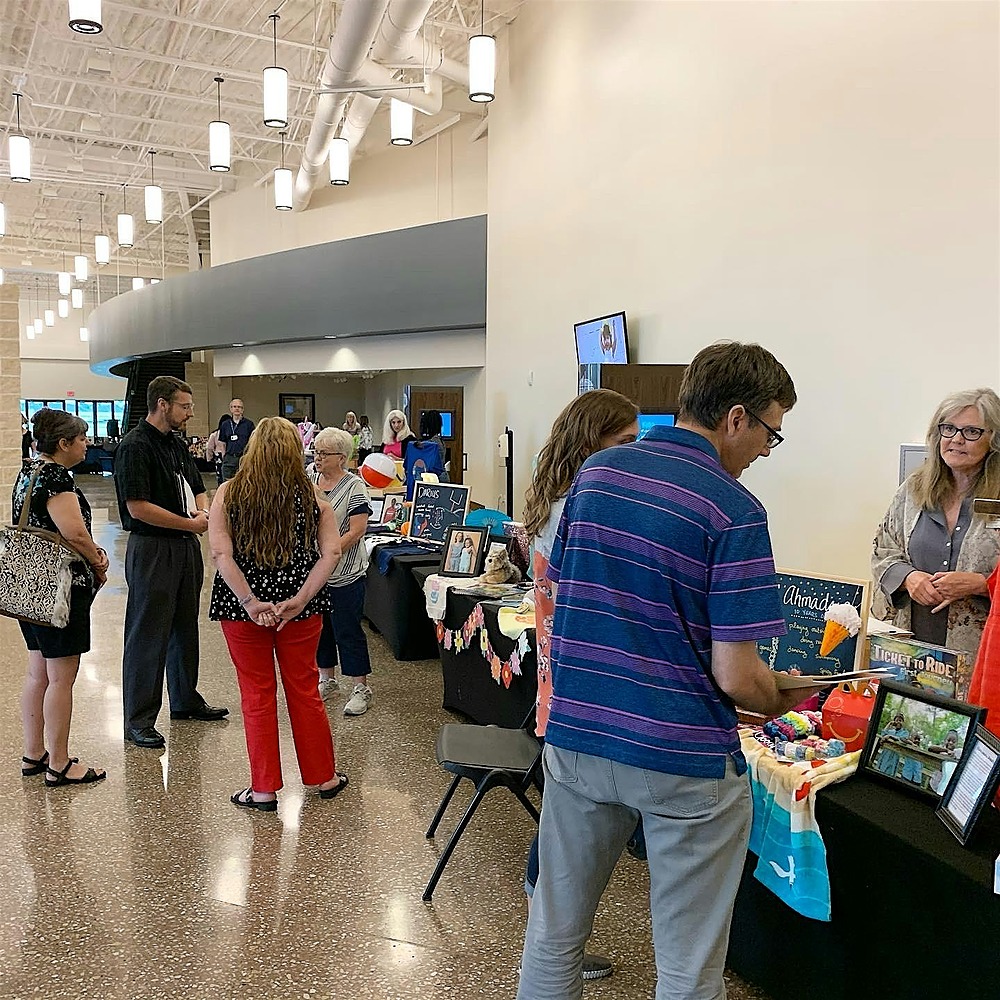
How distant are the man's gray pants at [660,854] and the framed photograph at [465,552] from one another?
2997 mm

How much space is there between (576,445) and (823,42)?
304cm

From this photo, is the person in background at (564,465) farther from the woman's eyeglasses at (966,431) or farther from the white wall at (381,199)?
the white wall at (381,199)

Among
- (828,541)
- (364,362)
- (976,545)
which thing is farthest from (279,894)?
(364,362)

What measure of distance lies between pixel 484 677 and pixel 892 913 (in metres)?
2.46

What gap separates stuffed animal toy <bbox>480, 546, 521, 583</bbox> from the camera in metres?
4.51

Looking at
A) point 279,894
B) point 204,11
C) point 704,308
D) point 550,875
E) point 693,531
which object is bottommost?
point 279,894

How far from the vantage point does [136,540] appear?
159 inches

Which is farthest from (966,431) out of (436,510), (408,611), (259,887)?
(436,510)

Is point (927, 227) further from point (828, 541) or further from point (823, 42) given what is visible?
point (828, 541)

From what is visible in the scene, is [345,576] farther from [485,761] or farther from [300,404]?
[300,404]

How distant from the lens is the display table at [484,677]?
145 inches

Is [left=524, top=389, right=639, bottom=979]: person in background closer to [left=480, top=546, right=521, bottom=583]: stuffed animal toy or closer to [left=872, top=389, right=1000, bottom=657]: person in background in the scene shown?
[left=872, top=389, right=1000, bottom=657]: person in background

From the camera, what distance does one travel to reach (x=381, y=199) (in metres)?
13.1

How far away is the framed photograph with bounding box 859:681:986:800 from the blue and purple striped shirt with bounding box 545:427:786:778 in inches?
23.7
